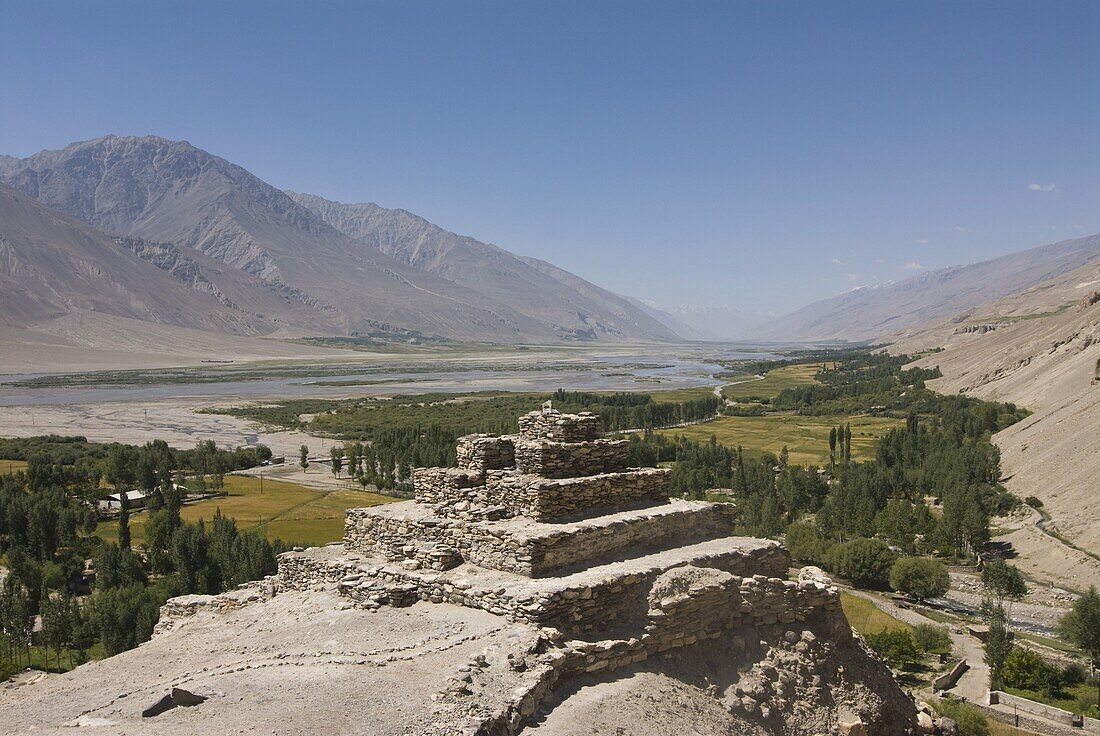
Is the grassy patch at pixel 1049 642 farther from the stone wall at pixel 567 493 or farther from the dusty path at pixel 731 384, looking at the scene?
the dusty path at pixel 731 384

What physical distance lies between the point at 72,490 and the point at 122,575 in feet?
85.9

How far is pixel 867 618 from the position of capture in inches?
1273

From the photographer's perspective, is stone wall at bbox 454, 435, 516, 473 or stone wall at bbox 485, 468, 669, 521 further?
stone wall at bbox 454, 435, 516, 473

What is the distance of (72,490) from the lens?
5072cm

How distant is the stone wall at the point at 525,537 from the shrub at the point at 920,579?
25404 millimetres

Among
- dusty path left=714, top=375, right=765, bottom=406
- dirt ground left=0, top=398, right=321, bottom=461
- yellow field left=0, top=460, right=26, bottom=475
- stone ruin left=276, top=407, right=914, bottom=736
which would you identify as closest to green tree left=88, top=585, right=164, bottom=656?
stone ruin left=276, top=407, right=914, bottom=736

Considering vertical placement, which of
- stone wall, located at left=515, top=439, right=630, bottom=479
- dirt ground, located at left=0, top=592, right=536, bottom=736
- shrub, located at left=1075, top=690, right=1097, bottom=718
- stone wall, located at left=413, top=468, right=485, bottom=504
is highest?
stone wall, located at left=515, top=439, right=630, bottom=479

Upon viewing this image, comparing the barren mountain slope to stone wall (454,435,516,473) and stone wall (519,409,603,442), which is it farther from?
stone wall (454,435,516,473)

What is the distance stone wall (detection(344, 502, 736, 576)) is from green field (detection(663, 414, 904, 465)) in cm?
5973

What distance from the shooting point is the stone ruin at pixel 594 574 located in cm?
1162

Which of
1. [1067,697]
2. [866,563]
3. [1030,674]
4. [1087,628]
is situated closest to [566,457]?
[1030,674]

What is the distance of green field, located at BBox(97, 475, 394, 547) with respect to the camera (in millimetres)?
40688

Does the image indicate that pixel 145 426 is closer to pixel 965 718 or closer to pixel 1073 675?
pixel 965 718

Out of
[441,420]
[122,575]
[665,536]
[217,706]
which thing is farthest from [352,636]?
[441,420]
